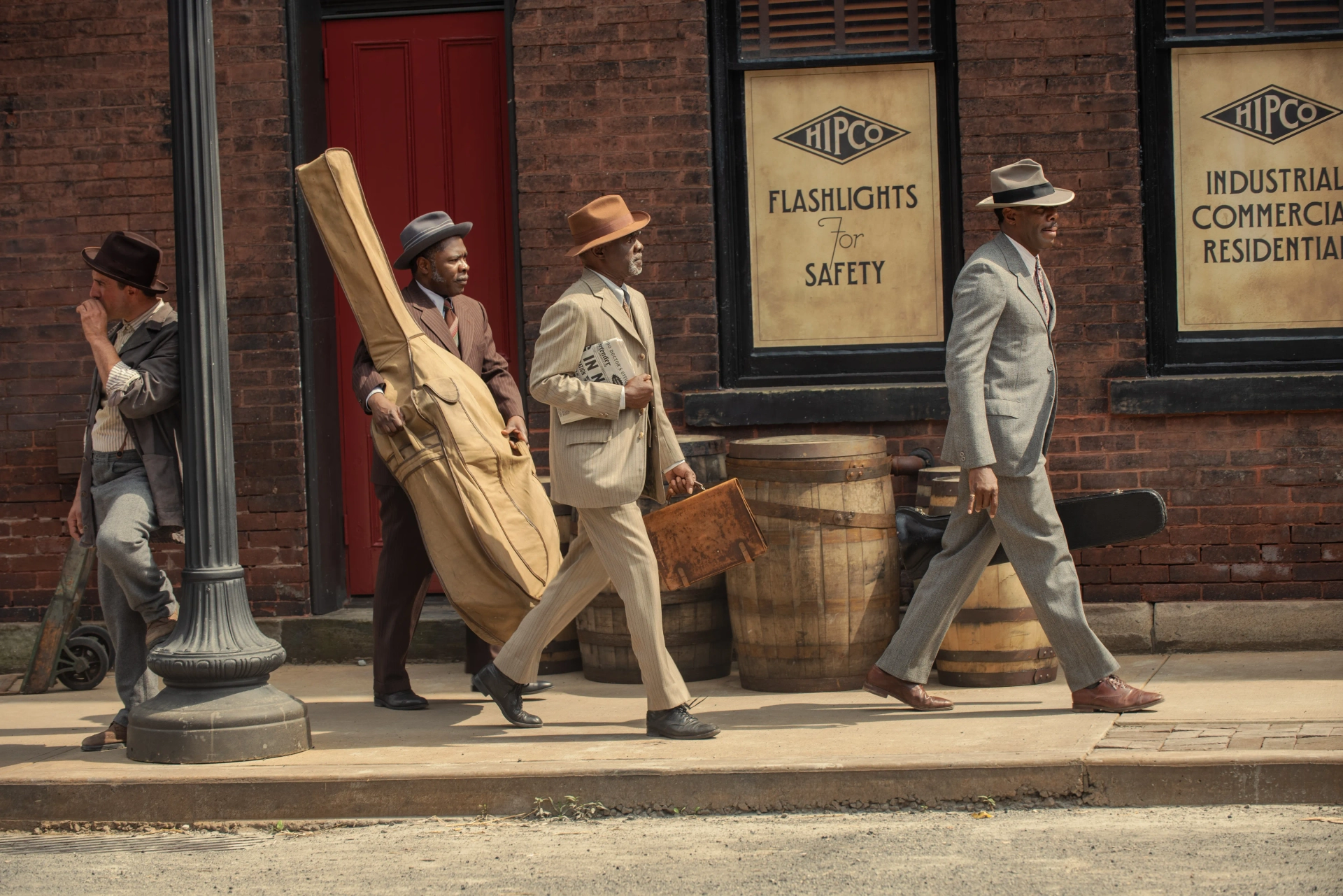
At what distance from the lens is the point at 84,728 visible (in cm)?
602

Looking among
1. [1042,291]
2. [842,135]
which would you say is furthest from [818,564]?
[842,135]

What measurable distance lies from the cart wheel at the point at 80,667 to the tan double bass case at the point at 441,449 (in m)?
2.07

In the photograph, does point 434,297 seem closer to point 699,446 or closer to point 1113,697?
point 699,446

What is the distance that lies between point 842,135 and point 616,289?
6.64ft

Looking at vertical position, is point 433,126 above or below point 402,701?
above

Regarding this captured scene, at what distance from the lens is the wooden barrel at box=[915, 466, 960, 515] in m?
6.18

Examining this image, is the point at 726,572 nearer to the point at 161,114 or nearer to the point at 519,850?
the point at 519,850

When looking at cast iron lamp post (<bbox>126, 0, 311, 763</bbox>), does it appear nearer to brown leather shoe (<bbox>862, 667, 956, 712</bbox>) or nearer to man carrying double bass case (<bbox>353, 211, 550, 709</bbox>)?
man carrying double bass case (<bbox>353, 211, 550, 709</bbox>)

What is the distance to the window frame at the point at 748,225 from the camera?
22.8ft

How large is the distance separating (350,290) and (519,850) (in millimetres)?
2435

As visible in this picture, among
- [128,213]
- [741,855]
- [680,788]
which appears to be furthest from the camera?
[128,213]

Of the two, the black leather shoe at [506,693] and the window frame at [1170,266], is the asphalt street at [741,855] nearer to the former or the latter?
the black leather shoe at [506,693]

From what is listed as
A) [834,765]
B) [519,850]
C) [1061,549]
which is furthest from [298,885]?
[1061,549]

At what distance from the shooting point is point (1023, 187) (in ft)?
18.1
